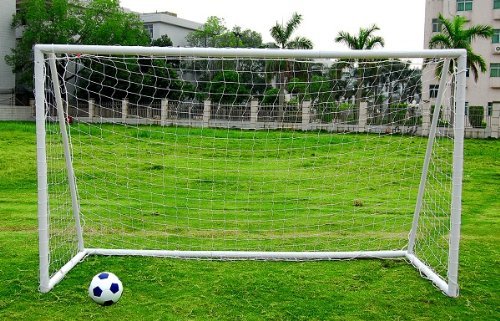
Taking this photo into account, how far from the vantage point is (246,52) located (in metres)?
4.95

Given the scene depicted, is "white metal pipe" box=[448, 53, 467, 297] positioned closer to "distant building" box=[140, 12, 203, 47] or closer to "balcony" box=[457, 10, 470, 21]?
"balcony" box=[457, 10, 470, 21]

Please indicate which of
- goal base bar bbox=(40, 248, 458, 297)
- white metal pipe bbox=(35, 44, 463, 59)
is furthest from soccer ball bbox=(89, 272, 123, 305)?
white metal pipe bbox=(35, 44, 463, 59)

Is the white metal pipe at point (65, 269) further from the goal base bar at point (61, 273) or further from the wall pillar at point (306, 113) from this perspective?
the wall pillar at point (306, 113)

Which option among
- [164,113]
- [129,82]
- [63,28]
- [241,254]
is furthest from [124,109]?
[63,28]

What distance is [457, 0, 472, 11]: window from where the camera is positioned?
1496 inches

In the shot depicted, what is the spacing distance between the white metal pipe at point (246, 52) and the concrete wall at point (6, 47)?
124ft

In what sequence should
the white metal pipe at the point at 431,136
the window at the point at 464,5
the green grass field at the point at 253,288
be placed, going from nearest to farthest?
the green grass field at the point at 253,288 < the white metal pipe at the point at 431,136 < the window at the point at 464,5

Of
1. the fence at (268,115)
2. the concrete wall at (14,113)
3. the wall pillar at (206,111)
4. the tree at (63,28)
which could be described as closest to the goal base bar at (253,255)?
the fence at (268,115)

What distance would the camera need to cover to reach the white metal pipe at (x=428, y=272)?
16.5 feet

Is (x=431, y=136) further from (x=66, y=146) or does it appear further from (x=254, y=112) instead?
(x=254, y=112)

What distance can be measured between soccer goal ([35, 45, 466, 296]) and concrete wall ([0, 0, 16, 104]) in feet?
102

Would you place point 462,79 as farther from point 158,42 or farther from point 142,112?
point 158,42

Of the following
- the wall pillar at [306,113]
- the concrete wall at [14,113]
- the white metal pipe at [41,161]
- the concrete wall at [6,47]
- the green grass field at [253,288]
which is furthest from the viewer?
the concrete wall at [6,47]

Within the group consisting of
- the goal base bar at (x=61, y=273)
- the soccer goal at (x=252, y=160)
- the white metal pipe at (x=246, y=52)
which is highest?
the white metal pipe at (x=246, y=52)
